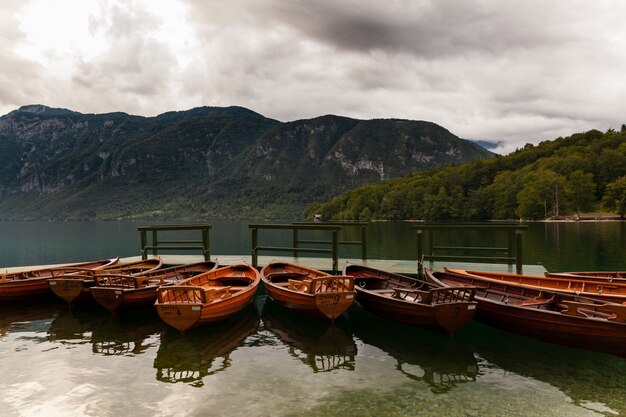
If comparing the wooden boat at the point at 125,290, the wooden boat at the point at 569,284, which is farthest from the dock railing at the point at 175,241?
the wooden boat at the point at 569,284

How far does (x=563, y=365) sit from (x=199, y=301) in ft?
30.1

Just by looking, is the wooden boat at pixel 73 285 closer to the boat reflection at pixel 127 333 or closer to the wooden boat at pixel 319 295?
the boat reflection at pixel 127 333

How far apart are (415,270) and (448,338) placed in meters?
4.85

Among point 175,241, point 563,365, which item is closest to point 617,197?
point 563,365

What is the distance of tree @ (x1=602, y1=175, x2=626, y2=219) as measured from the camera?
3686 inches

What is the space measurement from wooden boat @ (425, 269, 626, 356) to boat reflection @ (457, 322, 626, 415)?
0.84ft

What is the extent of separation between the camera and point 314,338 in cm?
1072

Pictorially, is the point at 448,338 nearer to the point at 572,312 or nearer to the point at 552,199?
the point at 572,312

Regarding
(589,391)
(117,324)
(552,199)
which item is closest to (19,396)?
(117,324)

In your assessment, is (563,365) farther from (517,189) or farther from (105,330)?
(517,189)

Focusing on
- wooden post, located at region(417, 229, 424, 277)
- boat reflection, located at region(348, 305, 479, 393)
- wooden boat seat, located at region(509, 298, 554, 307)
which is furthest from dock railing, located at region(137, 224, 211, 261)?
wooden boat seat, located at region(509, 298, 554, 307)

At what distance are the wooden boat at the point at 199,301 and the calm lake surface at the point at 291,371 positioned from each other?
2.01ft

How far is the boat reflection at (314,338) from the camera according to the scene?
9031mm

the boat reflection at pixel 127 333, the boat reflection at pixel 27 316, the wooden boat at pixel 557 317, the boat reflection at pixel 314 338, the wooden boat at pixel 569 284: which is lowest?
the boat reflection at pixel 314 338
